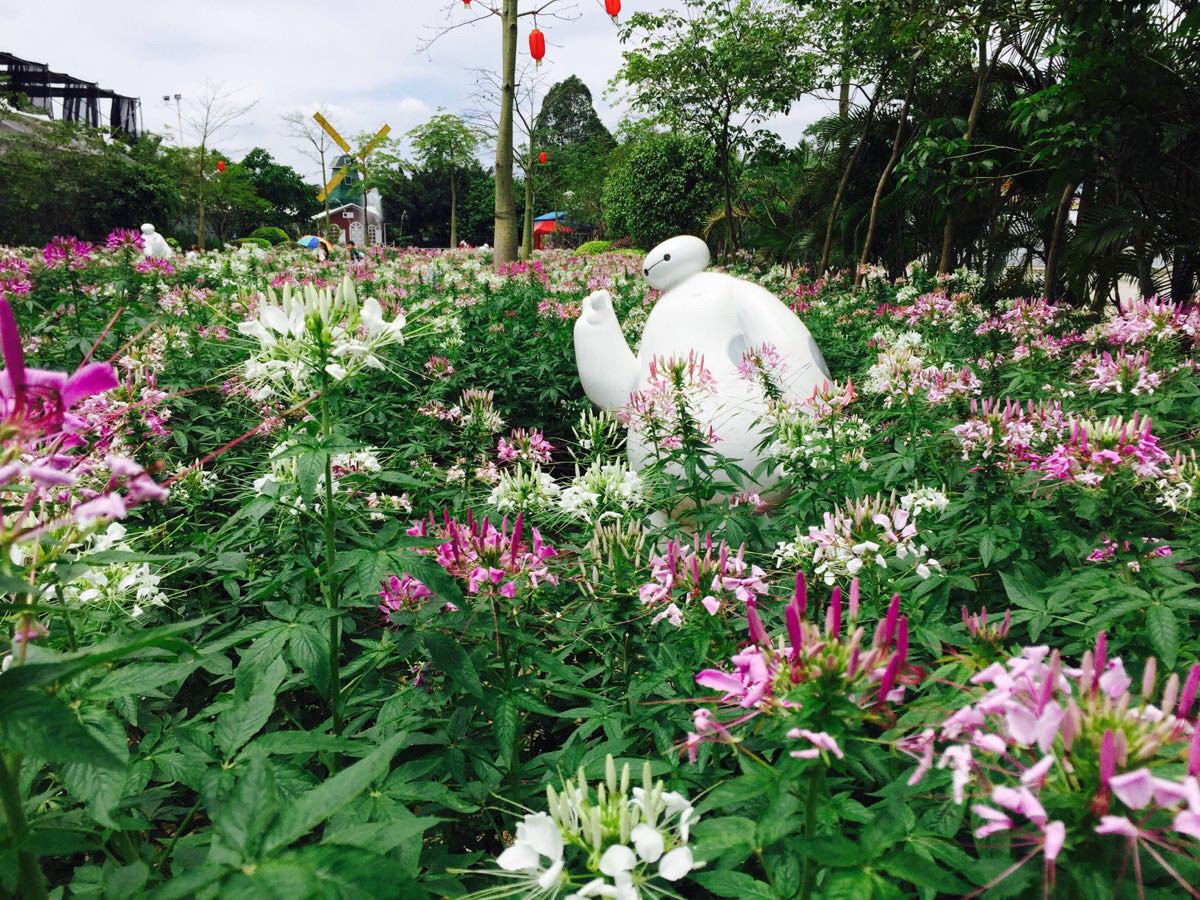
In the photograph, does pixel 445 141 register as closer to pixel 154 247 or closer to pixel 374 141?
pixel 374 141

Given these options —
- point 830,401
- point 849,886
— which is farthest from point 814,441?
point 849,886

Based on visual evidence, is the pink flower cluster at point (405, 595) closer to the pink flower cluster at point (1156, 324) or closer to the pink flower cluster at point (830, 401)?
the pink flower cluster at point (830, 401)

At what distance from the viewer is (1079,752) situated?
2.32 feet

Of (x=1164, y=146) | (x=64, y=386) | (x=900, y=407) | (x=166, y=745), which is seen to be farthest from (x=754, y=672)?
(x=1164, y=146)

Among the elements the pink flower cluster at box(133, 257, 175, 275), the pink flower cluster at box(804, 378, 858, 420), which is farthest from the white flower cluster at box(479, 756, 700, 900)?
the pink flower cluster at box(133, 257, 175, 275)

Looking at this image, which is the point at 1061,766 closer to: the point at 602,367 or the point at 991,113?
the point at 602,367

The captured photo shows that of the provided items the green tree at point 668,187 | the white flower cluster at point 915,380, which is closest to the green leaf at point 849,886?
the white flower cluster at point 915,380

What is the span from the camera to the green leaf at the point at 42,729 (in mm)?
654

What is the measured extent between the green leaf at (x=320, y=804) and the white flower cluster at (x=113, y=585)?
2.84 ft

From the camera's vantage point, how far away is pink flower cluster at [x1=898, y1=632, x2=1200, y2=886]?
62cm

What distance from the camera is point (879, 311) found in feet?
22.0

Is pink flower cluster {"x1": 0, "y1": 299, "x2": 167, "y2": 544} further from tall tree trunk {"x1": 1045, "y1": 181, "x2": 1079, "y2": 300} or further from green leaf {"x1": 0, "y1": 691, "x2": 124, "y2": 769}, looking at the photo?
tall tree trunk {"x1": 1045, "y1": 181, "x2": 1079, "y2": 300}

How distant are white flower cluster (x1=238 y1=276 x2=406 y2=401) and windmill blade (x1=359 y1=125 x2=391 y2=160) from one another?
23895 mm

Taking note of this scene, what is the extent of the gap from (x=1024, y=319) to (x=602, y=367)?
244 centimetres
